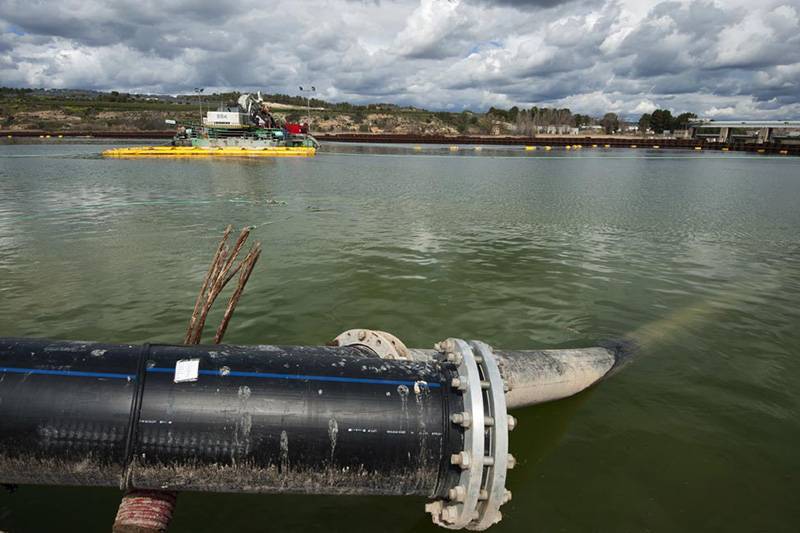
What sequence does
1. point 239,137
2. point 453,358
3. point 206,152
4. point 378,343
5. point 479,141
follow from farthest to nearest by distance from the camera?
point 479,141 < point 239,137 < point 206,152 < point 378,343 < point 453,358

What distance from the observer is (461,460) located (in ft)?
10.6

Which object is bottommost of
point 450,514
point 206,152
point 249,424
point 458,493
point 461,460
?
point 450,514

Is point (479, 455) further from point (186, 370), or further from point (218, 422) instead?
point (186, 370)

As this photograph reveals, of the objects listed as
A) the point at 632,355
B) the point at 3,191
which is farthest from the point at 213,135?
the point at 632,355

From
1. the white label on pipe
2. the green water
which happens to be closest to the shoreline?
the green water

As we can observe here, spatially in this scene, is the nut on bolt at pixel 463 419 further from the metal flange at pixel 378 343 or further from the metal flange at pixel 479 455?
the metal flange at pixel 378 343

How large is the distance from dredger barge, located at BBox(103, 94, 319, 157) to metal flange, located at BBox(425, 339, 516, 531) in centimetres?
5770

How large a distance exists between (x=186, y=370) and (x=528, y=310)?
7275 millimetres

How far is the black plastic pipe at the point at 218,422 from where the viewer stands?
3.09m

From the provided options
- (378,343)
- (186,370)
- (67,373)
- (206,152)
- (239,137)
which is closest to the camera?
(67,373)

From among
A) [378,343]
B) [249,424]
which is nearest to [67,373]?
[249,424]

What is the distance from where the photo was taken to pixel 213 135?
202ft

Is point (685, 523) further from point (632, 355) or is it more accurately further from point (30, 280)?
point (30, 280)

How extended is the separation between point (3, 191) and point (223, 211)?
14.1m
